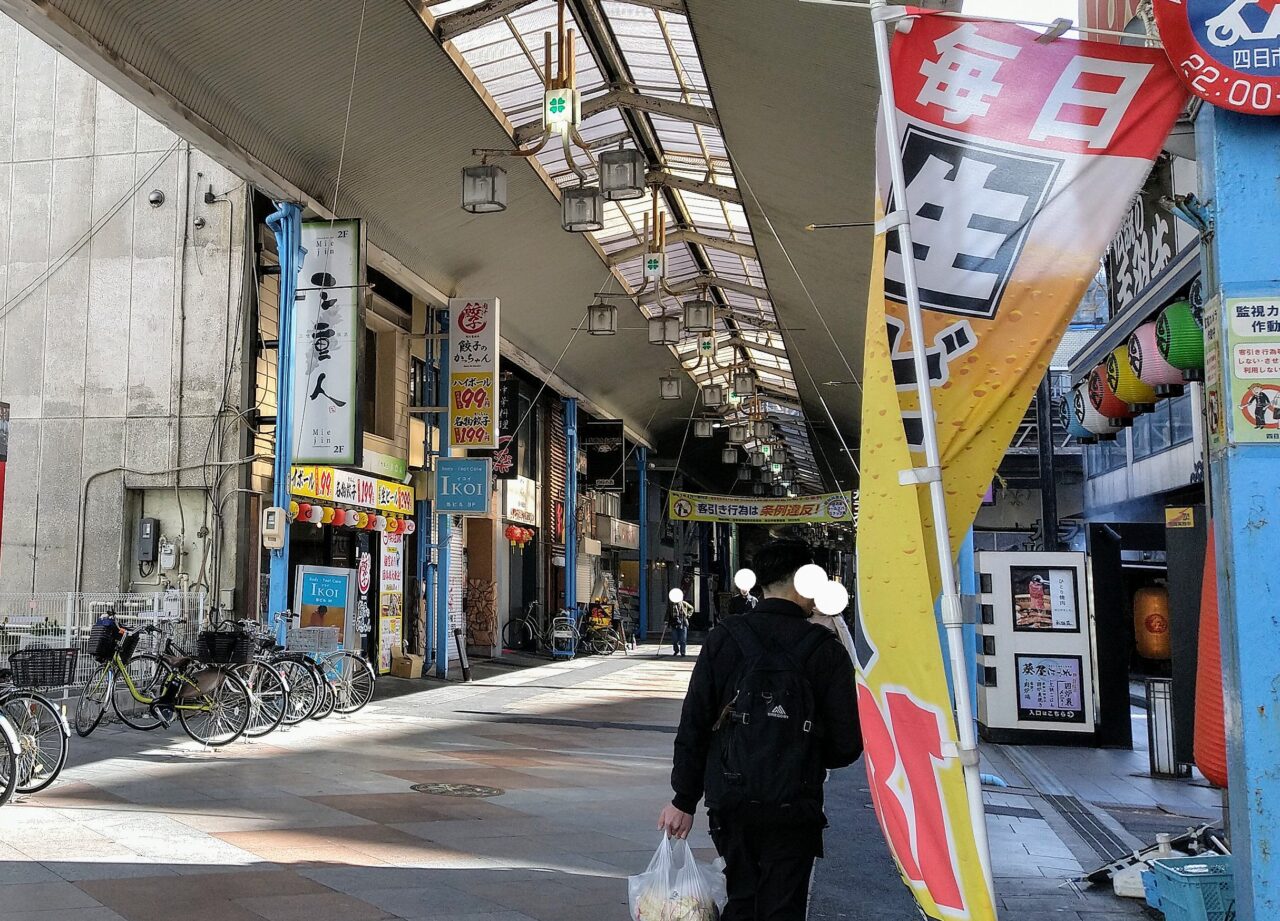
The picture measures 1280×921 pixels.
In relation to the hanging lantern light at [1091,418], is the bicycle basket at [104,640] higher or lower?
lower

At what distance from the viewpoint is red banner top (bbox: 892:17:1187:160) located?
3535 mm

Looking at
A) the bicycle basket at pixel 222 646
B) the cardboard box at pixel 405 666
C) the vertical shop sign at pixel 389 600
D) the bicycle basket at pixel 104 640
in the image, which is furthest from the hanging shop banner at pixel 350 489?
the bicycle basket at pixel 104 640

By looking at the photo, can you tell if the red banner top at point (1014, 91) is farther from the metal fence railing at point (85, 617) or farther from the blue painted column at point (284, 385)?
the blue painted column at point (284, 385)

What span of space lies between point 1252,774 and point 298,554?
50.0 feet

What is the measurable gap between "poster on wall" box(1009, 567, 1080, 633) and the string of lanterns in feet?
30.0

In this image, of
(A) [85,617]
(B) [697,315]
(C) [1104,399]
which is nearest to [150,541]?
(A) [85,617]

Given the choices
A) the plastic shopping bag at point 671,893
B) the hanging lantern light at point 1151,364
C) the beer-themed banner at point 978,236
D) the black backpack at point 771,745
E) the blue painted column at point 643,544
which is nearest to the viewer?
the beer-themed banner at point 978,236

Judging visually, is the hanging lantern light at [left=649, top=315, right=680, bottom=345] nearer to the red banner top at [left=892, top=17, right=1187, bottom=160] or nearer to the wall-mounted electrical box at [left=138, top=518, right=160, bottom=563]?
the wall-mounted electrical box at [left=138, top=518, right=160, bottom=563]

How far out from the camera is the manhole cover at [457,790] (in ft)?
28.6

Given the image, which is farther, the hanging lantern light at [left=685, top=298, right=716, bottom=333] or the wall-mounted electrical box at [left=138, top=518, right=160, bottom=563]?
the hanging lantern light at [left=685, top=298, right=716, bottom=333]

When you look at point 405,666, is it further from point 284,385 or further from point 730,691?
point 730,691

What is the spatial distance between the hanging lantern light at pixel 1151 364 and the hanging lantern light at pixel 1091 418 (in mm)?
1367

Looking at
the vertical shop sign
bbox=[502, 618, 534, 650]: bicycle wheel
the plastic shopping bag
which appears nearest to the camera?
the plastic shopping bag

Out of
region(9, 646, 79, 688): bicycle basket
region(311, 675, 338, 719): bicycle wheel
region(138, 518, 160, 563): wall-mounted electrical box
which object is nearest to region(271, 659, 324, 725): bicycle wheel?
region(311, 675, 338, 719): bicycle wheel
